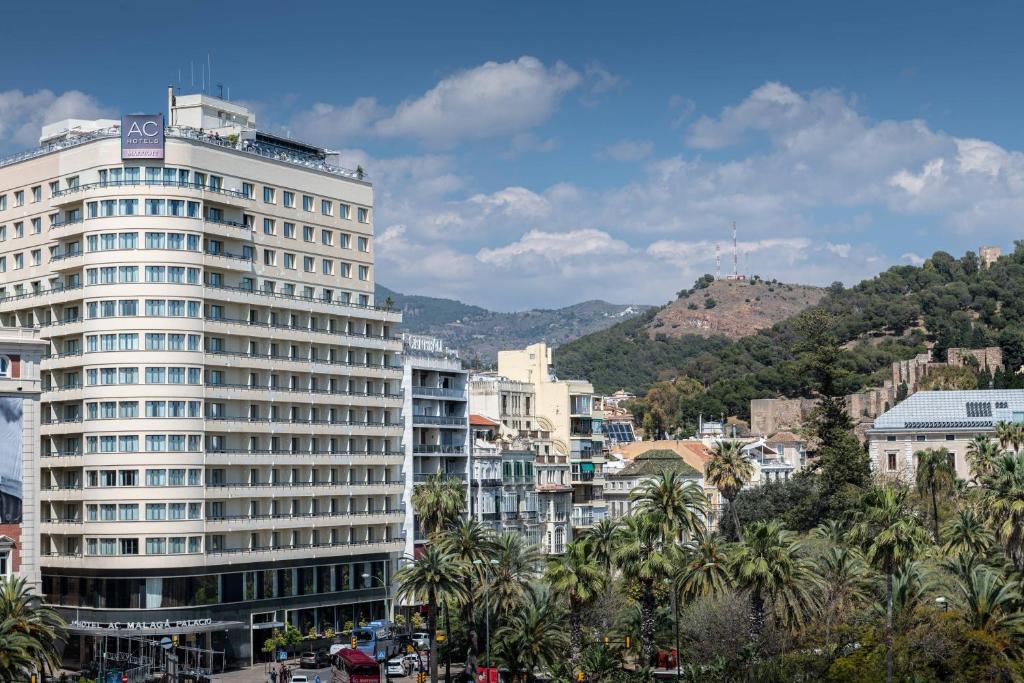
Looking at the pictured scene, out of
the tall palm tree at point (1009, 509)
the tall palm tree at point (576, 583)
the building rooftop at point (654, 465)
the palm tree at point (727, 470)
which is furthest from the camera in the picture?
the building rooftop at point (654, 465)

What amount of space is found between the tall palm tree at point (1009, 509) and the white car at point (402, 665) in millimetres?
40711

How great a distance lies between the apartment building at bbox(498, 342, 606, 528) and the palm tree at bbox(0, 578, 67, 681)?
79.1 m

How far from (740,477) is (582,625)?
117ft

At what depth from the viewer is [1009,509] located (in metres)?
91.4

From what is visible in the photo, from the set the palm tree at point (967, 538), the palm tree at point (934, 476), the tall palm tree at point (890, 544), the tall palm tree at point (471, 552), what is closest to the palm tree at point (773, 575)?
the tall palm tree at point (890, 544)

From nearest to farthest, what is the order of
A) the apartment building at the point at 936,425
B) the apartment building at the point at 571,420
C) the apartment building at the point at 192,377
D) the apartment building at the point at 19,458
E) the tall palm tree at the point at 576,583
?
the apartment building at the point at 19,458 → the tall palm tree at the point at 576,583 → the apartment building at the point at 192,377 → the apartment building at the point at 571,420 → the apartment building at the point at 936,425

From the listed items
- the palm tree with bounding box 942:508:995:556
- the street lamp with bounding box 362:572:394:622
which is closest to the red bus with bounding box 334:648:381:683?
the street lamp with bounding box 362:572:394:622

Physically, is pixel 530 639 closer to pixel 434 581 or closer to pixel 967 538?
pixel 434 581

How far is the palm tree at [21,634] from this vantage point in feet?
242

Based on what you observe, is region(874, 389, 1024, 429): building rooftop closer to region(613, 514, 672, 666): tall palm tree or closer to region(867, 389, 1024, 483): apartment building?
region(867, 389, 1024, 483): apartment building

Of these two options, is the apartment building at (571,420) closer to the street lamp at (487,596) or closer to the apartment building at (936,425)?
the apartment building at (936,425)

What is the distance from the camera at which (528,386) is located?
158 metres

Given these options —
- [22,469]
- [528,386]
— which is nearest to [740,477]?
[528,386]

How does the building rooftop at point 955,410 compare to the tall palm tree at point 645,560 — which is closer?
the tall palm tree at point 645,560
